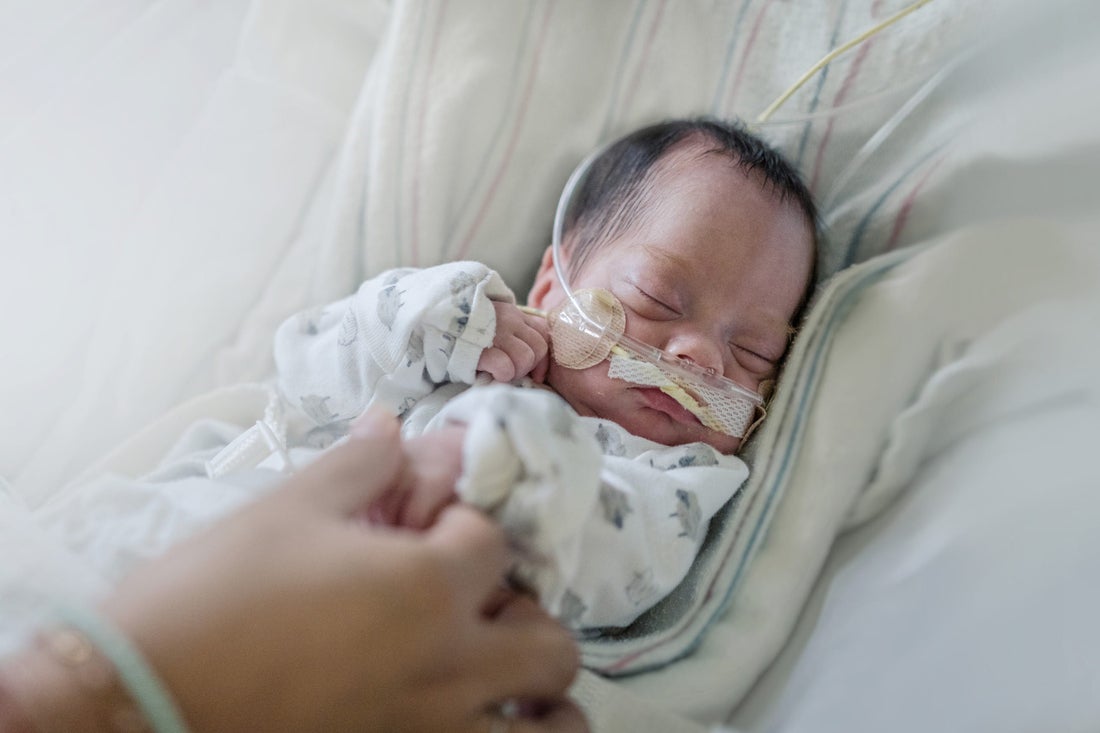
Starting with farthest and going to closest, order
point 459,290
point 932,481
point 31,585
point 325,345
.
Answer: point 325,345 → point 459,290 → point 932,481 → point 31,585

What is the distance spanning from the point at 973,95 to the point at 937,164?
0.33 ft

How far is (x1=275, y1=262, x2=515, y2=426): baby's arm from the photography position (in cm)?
102

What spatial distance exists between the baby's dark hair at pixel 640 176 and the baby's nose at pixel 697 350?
204mm

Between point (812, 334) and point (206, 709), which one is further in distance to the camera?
point (812, 334)

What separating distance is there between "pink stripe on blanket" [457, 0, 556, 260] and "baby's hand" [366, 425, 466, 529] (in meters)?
0.71

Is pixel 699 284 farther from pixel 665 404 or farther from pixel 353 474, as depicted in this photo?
pixel 353 474

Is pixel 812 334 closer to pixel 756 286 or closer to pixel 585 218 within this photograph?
pixel 756 286

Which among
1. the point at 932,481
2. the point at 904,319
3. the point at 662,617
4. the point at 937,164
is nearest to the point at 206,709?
the point at 662,617

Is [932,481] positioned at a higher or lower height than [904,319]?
Answer: lower

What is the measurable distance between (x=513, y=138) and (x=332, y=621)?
101 centimetres

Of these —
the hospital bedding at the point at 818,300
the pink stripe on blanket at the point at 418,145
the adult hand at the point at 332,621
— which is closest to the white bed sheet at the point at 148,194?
the hospital bedding at the point at 818,300

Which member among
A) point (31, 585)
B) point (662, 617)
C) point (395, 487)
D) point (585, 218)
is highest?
point (585, 218)

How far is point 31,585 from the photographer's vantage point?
654 mm

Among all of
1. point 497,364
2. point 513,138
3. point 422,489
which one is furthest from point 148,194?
point 422,489
